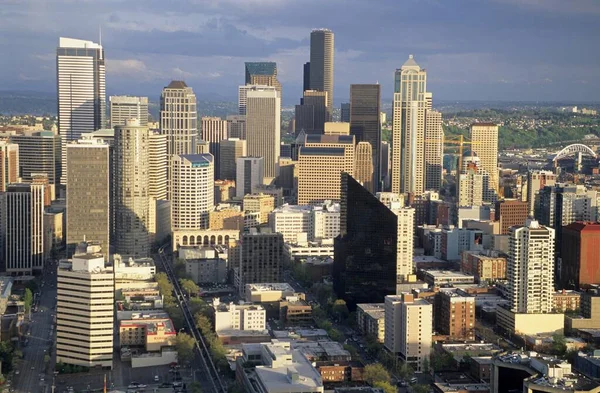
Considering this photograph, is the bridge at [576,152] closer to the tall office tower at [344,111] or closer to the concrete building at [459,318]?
the tall office tower at [344,111]

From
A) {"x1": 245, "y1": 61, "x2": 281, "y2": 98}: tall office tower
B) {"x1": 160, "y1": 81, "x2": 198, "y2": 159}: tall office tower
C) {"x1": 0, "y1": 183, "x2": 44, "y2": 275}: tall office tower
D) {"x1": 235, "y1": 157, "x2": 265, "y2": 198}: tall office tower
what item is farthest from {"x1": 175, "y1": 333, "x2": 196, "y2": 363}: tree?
{"x1": 245, "y1": 61, "x2": 281, "y2": 98}: tall office tower

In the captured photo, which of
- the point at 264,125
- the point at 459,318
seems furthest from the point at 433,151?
the point at 459,318

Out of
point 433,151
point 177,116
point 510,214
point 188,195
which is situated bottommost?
point 510,214

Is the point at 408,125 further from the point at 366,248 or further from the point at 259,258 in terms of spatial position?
the point at 366,248

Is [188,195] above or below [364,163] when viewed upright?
below

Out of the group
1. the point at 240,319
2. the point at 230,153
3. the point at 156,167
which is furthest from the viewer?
the point at 230,153

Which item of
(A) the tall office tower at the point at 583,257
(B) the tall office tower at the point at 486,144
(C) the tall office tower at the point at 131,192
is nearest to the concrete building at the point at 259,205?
(C) the tall office tower at the point at 131,192

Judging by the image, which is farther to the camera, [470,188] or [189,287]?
[470,188]
